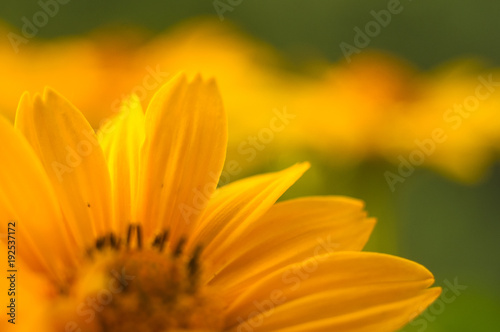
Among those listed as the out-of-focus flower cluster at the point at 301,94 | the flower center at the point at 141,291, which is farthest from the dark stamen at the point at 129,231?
the out-of-focus flower cluster at the point at 301,94

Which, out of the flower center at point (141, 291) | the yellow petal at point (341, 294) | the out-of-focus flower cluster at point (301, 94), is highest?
the out-of-focus flower cluster at point (301, 94)

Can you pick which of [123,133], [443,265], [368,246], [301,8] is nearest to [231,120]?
[368,246]

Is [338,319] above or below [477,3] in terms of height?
below

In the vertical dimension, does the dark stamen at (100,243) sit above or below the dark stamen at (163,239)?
above

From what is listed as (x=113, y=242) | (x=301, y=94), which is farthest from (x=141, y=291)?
(x=301, y=94)

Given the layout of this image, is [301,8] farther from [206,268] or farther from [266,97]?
[206,268]

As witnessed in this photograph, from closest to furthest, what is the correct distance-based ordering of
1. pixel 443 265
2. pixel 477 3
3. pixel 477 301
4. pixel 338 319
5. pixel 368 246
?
pixel 338 319 < pixel 368 246 < pixel 477 301 < pixel 443 265 < pixel 477 3

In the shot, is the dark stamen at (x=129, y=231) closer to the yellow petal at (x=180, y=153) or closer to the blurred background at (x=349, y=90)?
the yellow petal at (x=180, y=153)

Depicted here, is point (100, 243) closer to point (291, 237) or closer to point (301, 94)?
point (291, 237)
